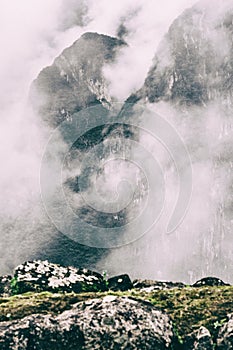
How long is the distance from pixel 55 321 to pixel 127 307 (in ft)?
16.2

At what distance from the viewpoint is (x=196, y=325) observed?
39.8 meters

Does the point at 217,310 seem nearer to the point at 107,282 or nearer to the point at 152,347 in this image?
the point at 152,347

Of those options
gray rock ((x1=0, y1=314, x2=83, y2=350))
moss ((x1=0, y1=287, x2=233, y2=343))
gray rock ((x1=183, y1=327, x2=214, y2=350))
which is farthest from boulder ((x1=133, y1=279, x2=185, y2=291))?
gray rock ((x1=0, y1=314, x2=83, y2=350))

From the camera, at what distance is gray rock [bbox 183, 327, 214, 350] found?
122ft

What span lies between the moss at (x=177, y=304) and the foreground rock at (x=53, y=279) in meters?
2.35

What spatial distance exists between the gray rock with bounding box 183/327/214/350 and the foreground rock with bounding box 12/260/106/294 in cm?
1195

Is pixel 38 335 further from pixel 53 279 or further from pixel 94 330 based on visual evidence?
pixel 53 279

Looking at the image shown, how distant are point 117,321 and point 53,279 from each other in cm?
1296

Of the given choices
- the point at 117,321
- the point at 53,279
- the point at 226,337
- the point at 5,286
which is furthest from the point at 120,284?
the point at 226,337

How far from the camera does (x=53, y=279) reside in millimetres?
48281

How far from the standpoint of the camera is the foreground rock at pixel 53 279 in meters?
47.3

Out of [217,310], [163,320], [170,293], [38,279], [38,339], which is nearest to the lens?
[38,339]

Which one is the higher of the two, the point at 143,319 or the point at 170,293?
the point at 170,293

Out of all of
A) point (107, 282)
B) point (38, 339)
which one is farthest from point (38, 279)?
point (38, 339)
